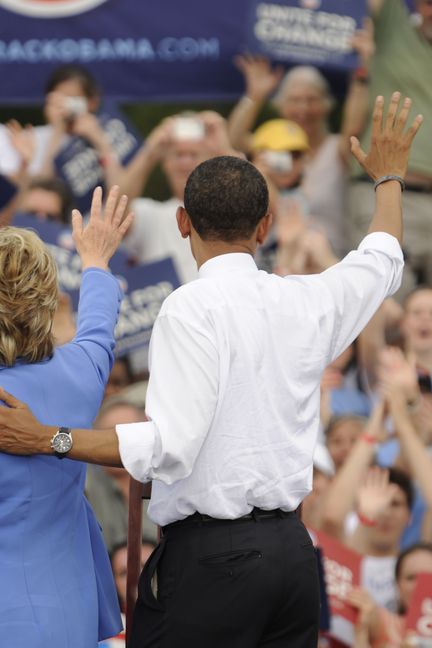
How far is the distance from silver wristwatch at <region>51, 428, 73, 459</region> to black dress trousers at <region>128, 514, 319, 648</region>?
35 cm

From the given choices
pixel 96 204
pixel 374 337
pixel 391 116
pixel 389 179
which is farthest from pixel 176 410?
pixel 374 337

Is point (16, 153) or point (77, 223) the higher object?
point (77, 223)

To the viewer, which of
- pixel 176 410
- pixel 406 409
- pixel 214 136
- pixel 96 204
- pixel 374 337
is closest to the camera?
pixel 176 410

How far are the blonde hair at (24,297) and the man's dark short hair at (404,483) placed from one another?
11.3 feet

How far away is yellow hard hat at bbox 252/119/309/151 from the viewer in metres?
7.22

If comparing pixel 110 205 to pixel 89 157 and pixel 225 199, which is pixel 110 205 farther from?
pixel 89 157

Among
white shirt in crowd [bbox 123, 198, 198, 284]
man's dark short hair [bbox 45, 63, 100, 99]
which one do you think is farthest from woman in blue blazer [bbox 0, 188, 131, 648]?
man's dark short hair [bbox 45, 63, 100, 99]

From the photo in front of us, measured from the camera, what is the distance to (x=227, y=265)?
2996 mm

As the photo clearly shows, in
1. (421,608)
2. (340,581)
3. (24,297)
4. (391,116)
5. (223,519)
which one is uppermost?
(391,116)

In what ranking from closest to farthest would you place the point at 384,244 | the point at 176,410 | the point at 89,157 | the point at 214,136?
the point at 176,410 < the point at 384,244 < the point at 214,136 < the point at 89,157

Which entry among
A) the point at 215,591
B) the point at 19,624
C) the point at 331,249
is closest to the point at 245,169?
the point at 215,591

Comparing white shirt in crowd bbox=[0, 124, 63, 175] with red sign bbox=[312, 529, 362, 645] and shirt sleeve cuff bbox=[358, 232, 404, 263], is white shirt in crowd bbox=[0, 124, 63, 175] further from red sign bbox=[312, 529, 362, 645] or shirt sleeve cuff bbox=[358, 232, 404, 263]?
shirt sleeve cuff bbox=[358, 232, 404, 263]

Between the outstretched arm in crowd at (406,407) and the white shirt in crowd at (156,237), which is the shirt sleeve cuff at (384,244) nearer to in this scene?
the outstretched arm in crowd at (406,407)

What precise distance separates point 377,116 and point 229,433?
0.94 meters
